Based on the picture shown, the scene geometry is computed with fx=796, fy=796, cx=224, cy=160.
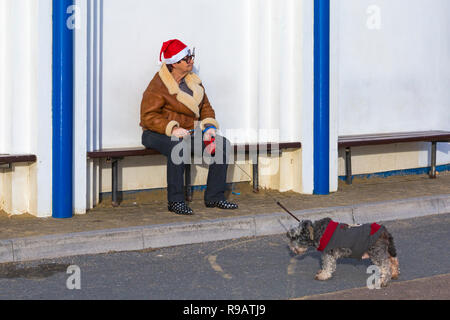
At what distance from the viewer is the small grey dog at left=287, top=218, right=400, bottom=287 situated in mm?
5508

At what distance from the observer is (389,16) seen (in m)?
10.4

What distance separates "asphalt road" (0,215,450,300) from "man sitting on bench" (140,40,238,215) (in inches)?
42.2

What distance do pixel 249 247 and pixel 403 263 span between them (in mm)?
1355

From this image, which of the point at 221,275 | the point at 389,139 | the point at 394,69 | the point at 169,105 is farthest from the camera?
the point at 394,69

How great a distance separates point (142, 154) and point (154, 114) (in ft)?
1.39

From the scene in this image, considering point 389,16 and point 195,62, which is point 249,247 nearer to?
point 195,62

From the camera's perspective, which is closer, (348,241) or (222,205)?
(348,241)

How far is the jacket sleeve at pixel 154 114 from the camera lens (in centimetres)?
792

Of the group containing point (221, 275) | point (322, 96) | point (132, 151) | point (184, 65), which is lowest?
point (221, 275)

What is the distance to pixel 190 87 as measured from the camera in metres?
8.20

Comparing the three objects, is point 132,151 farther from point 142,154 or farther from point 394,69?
point 394,69

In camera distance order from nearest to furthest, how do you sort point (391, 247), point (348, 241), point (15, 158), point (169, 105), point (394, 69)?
point (348, 241)
point (391, 247)
point (15, 158)
point (169, 105)
point (394, 69)

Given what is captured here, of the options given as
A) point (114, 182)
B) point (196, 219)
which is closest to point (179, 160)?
point (196, 219)
